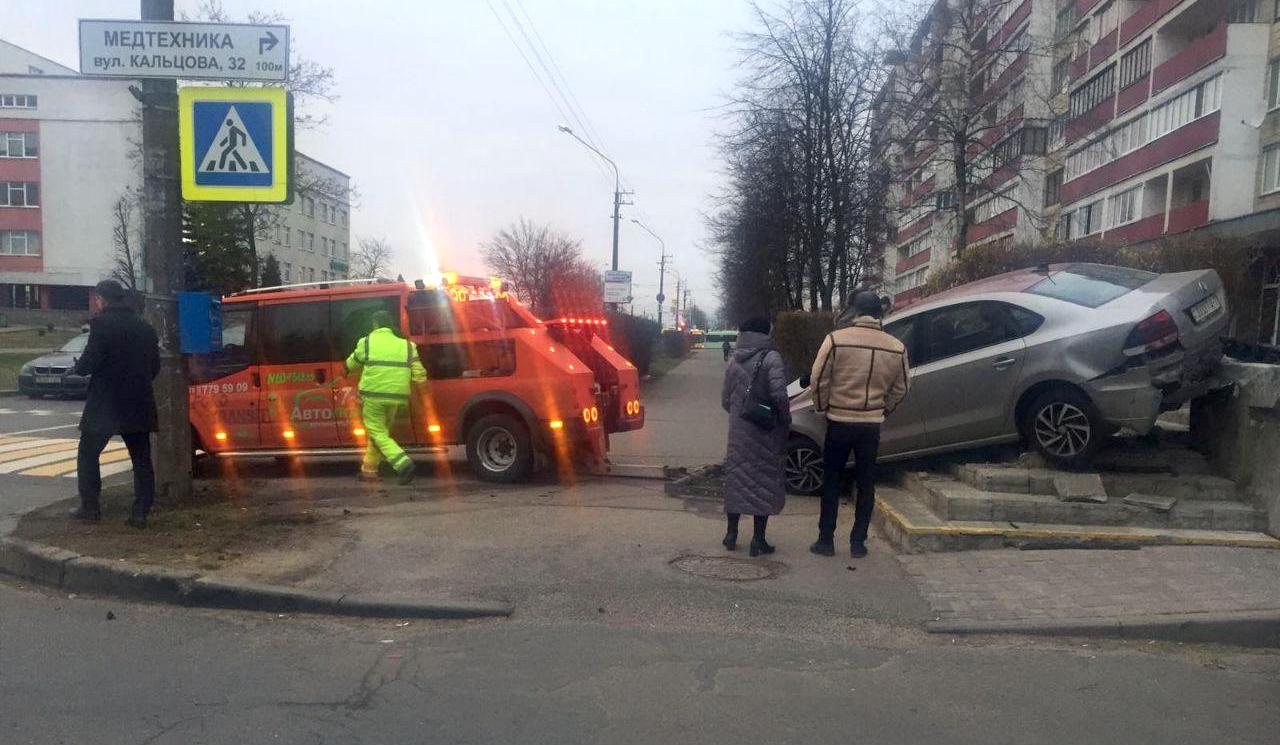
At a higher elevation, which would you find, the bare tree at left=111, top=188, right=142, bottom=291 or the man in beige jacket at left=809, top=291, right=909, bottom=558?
the bare tree at left=111, top=188, right=142, bottom=291

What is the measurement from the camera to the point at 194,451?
9.75 m

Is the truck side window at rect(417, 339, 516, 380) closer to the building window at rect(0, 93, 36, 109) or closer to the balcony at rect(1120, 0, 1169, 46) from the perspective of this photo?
the balcony at rect(1120, 0, 1169, 46)

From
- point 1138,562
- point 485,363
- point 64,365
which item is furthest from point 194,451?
point 64,365

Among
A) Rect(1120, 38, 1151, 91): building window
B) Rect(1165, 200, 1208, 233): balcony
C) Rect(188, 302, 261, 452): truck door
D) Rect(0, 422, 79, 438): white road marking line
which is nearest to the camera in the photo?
Rect(188, 302, 261, 452): truck door

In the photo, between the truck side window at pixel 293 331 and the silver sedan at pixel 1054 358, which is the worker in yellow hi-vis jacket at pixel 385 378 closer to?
the truck side window at pixel 293 331

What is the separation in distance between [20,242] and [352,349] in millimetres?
66306

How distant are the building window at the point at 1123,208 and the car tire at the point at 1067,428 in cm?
3538

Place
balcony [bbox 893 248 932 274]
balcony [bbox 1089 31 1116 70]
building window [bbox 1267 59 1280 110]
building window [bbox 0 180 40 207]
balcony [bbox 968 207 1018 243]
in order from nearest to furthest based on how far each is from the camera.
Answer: building window [bbox 1267 59 1280 110] < balcony [bbox 1089 31 1116 70] < balcony [bbox 968 207 1018 243] < building window [bbox 0 180 40 207] < balcony [bbox 893 248 932 274]

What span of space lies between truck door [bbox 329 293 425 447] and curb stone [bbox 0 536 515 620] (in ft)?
12.5

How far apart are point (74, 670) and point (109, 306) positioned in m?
3.17

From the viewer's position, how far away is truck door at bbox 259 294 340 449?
9375 mm

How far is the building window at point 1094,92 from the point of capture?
1585 inches

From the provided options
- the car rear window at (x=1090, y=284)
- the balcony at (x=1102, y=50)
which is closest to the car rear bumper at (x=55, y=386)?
the car rear window at (x=1090, y=284)

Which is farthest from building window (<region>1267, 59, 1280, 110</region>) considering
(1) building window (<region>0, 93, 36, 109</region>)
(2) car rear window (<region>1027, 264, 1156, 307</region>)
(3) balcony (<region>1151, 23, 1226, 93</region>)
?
(1) building window (<region>0, 93, 36, 109</region>)
